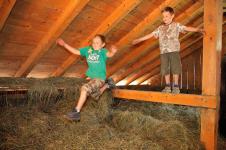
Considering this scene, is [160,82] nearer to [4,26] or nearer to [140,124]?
[140,124]

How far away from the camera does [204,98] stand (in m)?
2.47

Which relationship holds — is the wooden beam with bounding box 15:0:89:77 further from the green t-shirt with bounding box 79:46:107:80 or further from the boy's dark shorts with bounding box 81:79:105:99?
the boy's dark shorts with bounding box 81:79:105:99

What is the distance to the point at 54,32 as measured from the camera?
2.98 m

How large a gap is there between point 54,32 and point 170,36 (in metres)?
1.52

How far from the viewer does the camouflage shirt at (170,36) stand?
2942mm

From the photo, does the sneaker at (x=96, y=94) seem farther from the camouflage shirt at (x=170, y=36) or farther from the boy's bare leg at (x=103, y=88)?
the camouflage shirt at (x=170, y=36)

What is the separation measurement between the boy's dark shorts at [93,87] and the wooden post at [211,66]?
1.26m

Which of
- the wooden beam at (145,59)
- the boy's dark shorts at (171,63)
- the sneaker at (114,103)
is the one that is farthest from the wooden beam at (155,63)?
the boy's dark shorts at (171,63)

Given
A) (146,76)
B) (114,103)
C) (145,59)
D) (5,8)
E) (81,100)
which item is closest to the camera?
(5,8)

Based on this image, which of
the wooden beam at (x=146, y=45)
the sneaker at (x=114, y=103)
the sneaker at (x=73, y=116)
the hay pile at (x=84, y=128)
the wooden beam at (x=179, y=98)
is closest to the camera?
the hay pile at (x=84, y=128)

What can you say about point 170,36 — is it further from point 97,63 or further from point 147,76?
point 147,76

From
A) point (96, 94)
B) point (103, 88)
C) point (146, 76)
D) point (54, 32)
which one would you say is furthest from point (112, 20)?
point (146, 76)

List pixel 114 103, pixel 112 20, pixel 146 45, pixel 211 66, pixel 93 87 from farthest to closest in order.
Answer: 1. pixel 146 45
2. pixel 114 103
3. pixel 112 20
4. pixel 93 87
5. pixel 211 66

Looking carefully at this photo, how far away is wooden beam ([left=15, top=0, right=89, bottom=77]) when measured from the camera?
8.88ft
